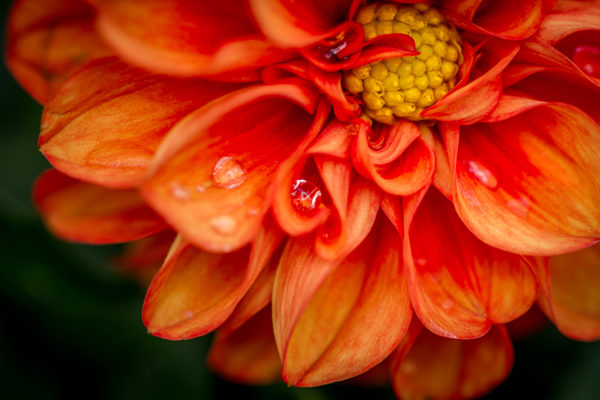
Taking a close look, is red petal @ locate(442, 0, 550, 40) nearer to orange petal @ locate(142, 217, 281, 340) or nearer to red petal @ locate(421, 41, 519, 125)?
red petal @ locate(421, 41, 519, 125)

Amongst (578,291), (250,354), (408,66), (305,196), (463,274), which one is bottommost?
(250,354)

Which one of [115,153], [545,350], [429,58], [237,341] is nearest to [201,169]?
[115,153]

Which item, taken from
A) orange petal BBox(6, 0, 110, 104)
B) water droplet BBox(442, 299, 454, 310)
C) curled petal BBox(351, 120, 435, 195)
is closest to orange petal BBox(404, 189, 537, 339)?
water droplet BBox(442, 299, 454, 310)

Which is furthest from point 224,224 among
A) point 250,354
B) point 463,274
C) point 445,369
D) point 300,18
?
point 445,369

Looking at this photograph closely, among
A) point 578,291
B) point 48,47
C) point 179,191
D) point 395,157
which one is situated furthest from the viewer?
point 578,291

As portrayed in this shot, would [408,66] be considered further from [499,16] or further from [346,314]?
[346,314]

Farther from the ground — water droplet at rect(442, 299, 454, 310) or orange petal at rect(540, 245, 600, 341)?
water droplet at rect(442, 299, 454, 310)

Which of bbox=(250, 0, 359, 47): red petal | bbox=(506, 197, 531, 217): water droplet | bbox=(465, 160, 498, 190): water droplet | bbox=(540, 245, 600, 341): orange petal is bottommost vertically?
bbox=(540, 245, 600, 341): orange petal
